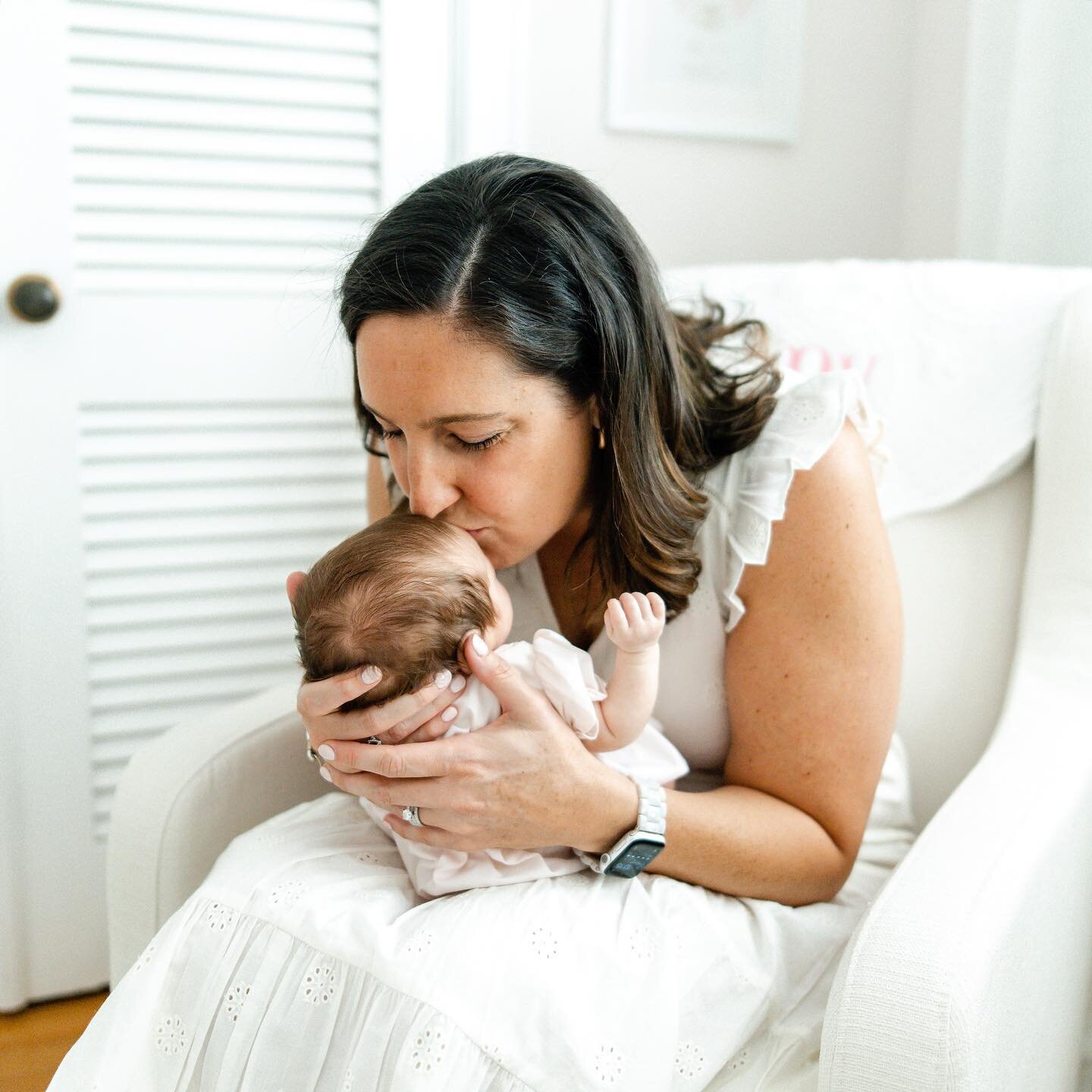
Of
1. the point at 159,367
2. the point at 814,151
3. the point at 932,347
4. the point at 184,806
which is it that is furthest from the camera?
the point at 814,151

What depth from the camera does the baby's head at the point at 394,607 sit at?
921 millimetres

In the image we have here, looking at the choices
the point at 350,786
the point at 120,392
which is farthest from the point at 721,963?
the point at 120,392

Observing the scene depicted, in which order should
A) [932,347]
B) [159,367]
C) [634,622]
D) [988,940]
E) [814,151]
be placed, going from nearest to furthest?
[988,940], [634,622], [932,347], [159,367], [814,151]

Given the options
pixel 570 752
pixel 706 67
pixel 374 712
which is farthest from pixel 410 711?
pixel 706 67

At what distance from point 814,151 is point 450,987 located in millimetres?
1682

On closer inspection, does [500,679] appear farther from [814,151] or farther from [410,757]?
[814,151]

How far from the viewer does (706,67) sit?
1896mm

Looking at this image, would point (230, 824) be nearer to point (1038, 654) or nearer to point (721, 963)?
point (721, 963)

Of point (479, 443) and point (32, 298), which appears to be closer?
point (479, 443)

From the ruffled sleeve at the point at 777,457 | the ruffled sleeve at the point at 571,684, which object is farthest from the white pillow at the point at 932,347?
the ruffled sleeve at the point at 571,684

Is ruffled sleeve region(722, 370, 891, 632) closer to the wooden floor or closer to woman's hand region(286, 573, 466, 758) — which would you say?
woman's hand region(286, 573, 466, 758)

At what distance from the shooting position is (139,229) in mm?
1596

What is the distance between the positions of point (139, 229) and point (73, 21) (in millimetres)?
280

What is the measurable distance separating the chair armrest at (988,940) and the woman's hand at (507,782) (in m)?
0.24
